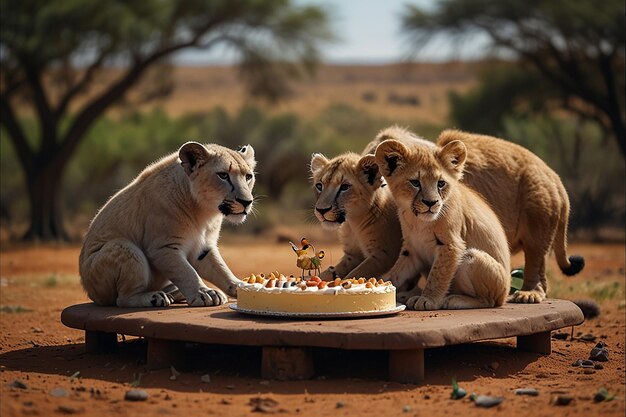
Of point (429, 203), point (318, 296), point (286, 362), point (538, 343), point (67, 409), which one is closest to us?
point (67, 409)

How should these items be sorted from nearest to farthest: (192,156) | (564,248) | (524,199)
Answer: (192,156)
(524,199)
(564,248)

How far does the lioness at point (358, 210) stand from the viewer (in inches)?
351

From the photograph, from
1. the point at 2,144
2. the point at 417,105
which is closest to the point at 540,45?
the point at 2,144

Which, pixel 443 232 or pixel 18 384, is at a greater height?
pixel 443 232

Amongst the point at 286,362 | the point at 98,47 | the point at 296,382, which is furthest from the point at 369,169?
the point at 98,47

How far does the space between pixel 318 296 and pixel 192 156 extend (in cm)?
182

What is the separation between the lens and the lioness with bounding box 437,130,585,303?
986cm

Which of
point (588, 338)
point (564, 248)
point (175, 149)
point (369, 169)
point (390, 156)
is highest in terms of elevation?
point (175, 149)

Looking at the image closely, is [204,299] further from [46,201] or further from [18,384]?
[46,201]

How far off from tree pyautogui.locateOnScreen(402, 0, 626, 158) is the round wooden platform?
57.7 ft

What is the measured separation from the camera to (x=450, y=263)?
8430 millimetres

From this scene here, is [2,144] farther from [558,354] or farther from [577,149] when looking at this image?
[558,354]

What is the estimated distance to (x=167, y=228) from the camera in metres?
8.75

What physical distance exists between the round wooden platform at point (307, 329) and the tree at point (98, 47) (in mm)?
15334
